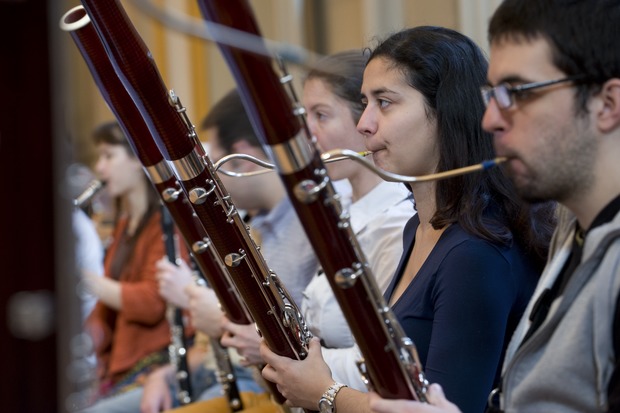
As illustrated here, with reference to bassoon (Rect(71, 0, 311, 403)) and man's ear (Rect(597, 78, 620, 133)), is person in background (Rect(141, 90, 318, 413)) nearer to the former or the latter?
bassoon (Rect(71, 0, 311, 403))

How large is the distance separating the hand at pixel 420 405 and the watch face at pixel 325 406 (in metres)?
0.22

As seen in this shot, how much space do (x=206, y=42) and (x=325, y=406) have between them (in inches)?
107

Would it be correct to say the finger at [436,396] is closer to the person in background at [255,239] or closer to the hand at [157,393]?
the person in background at [255,239]

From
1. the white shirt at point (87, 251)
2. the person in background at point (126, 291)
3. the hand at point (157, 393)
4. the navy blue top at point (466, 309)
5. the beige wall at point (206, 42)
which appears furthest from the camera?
the beige wall at point (206, 42)

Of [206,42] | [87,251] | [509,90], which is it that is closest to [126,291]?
[87,251]

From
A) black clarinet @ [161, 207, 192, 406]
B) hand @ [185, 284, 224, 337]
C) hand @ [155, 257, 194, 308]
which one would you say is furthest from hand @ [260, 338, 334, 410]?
hand @ [155, 257, 194, 308]

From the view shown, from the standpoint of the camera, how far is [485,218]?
1387mm

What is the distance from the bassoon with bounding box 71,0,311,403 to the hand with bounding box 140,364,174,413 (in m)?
1.20

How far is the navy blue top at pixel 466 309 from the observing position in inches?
50.1

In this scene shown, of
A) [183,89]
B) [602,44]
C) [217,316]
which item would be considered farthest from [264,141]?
[183,89]

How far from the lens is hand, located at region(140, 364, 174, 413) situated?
100 inches

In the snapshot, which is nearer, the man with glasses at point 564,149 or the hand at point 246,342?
the man with glasses at point 564,149

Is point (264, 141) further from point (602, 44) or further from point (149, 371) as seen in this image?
point (149, 371)

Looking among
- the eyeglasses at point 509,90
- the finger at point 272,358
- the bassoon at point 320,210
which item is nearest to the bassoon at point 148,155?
the finger at point 272,358
